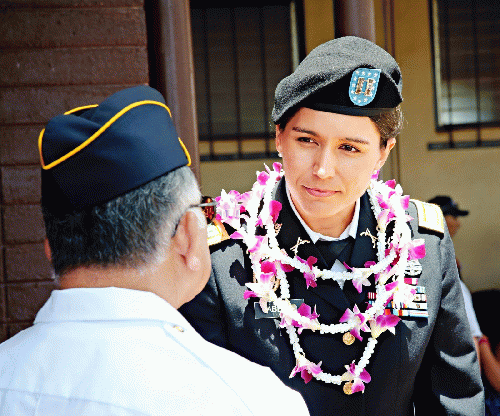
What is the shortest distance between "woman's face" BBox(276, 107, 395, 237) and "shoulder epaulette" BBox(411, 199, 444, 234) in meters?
0.27

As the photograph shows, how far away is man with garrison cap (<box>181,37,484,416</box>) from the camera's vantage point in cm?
158

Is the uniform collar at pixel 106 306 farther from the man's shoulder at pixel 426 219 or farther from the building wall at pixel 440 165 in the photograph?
the building wall at pixel 440 165

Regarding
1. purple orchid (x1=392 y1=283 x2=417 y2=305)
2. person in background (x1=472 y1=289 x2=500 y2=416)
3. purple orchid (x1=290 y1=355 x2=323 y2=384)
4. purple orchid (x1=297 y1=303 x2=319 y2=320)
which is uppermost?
purple orchid (x1=392 y1=283 x2=417 y2=305)

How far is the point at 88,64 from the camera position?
274cm

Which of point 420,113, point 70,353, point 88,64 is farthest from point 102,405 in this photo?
point 420,113

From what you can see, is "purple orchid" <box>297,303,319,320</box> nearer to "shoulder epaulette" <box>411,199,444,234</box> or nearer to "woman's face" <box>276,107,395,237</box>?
"woman's face" <box>276,107,395,237</box>

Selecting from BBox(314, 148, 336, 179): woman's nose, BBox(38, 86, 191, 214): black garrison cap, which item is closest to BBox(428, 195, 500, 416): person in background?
BBox(314, 148, 336, 179): woman's nose

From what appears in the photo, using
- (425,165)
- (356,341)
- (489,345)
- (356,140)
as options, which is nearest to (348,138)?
(356,140)

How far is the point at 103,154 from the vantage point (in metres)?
0.91

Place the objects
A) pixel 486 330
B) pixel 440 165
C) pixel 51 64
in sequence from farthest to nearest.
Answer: pixel 440 165 < pixel 486 330 < pixel 51 64

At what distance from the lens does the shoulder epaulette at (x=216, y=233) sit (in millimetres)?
1732

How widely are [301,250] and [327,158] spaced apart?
29 cm

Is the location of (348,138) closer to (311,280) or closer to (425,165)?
(311,280)

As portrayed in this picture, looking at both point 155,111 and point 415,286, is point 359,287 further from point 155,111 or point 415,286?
point 155,111
